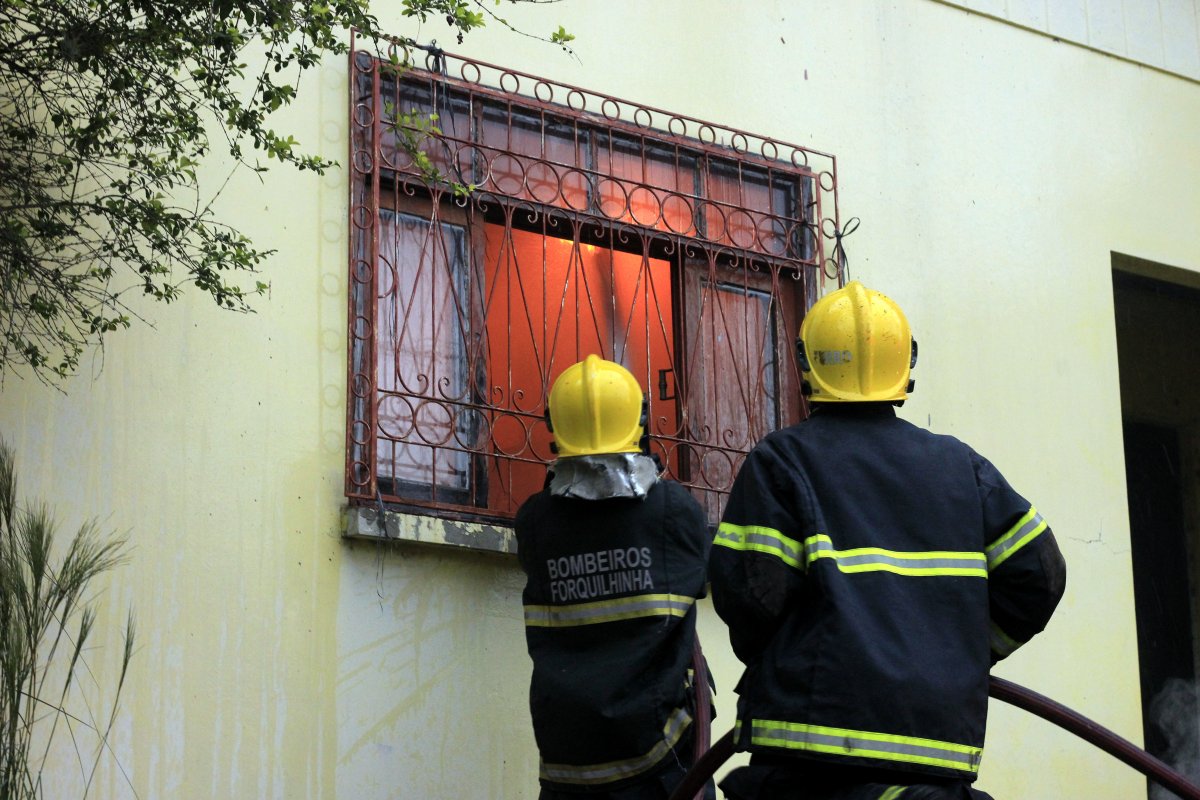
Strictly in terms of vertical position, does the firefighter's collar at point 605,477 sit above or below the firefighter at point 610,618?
above

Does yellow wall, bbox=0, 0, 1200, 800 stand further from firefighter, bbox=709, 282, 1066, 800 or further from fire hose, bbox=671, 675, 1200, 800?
firefighter, bbox=709, 282, 1066, 800

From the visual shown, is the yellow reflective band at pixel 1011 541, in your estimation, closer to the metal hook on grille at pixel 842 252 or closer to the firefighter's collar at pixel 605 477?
the firefighter's collar at pixel 605 477

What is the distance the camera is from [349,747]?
5699mm

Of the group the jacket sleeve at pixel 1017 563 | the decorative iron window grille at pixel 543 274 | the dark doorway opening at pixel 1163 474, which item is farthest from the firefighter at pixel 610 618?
the dark doorway opening at pixel 1163 474

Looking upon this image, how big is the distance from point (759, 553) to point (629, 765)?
50.9 inches

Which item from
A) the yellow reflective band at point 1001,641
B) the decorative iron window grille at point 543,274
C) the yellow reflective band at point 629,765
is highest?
the decorative iron window grille at point 543,274

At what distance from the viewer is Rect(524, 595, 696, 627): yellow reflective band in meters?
5.25

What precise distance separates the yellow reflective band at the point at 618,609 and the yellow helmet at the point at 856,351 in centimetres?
103

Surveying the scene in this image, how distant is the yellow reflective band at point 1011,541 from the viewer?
429 centimetres

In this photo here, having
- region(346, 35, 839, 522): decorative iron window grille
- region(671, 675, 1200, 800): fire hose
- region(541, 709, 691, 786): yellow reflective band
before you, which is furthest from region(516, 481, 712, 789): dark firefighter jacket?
region(346, 35, 839, 522): decorative iron window grille

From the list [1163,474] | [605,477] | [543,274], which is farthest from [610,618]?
[1163,474]

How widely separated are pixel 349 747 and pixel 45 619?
65.1 inches

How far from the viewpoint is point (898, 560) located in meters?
4.20

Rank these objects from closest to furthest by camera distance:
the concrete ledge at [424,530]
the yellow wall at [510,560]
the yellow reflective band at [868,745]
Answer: the yellow reflective band at [868,745] → the yellow wall at [510,560] → the concrete ledge at [424,530]
